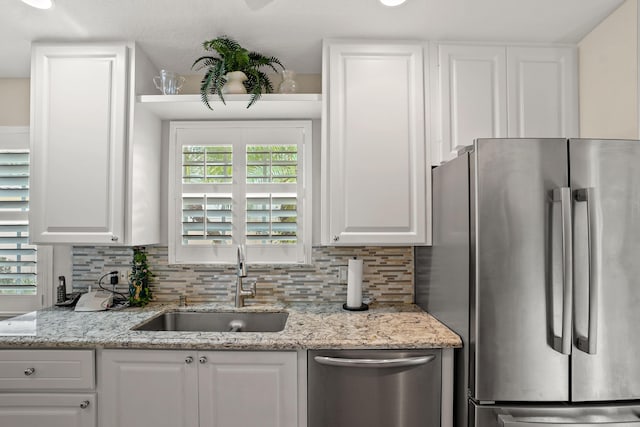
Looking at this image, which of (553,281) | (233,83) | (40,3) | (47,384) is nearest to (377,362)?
(553,281)

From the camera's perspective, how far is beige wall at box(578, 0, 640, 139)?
1722mm

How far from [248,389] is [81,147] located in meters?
1.51

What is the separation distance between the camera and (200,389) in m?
1.66

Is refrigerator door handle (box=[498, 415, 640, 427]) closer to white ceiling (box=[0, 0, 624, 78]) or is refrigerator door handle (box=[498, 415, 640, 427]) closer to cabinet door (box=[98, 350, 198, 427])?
cabinet door (box=[98, 350, 198, 427])

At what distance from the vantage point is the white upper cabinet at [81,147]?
80.0 inches

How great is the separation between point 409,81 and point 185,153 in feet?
4.64

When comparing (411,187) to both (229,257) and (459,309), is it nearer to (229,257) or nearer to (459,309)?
(459,309)

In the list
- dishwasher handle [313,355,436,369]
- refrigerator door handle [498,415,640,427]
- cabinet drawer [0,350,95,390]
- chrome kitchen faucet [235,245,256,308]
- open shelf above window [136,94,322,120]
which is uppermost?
open shelf above window [136,94,322,120]

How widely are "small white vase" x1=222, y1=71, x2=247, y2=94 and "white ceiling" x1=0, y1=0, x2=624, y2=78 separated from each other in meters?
0.20

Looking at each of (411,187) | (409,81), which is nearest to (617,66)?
(409,81)

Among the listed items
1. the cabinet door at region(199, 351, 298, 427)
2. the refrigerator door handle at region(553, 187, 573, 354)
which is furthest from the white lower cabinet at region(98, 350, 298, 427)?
the refrigerator door handle at region(553, 187, 573, 354)

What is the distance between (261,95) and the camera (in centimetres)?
207

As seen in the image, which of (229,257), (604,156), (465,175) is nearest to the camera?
(604,156)

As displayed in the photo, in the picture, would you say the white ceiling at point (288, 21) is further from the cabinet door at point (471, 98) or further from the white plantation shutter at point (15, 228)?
the white plantation shutter at point (15, 228)
